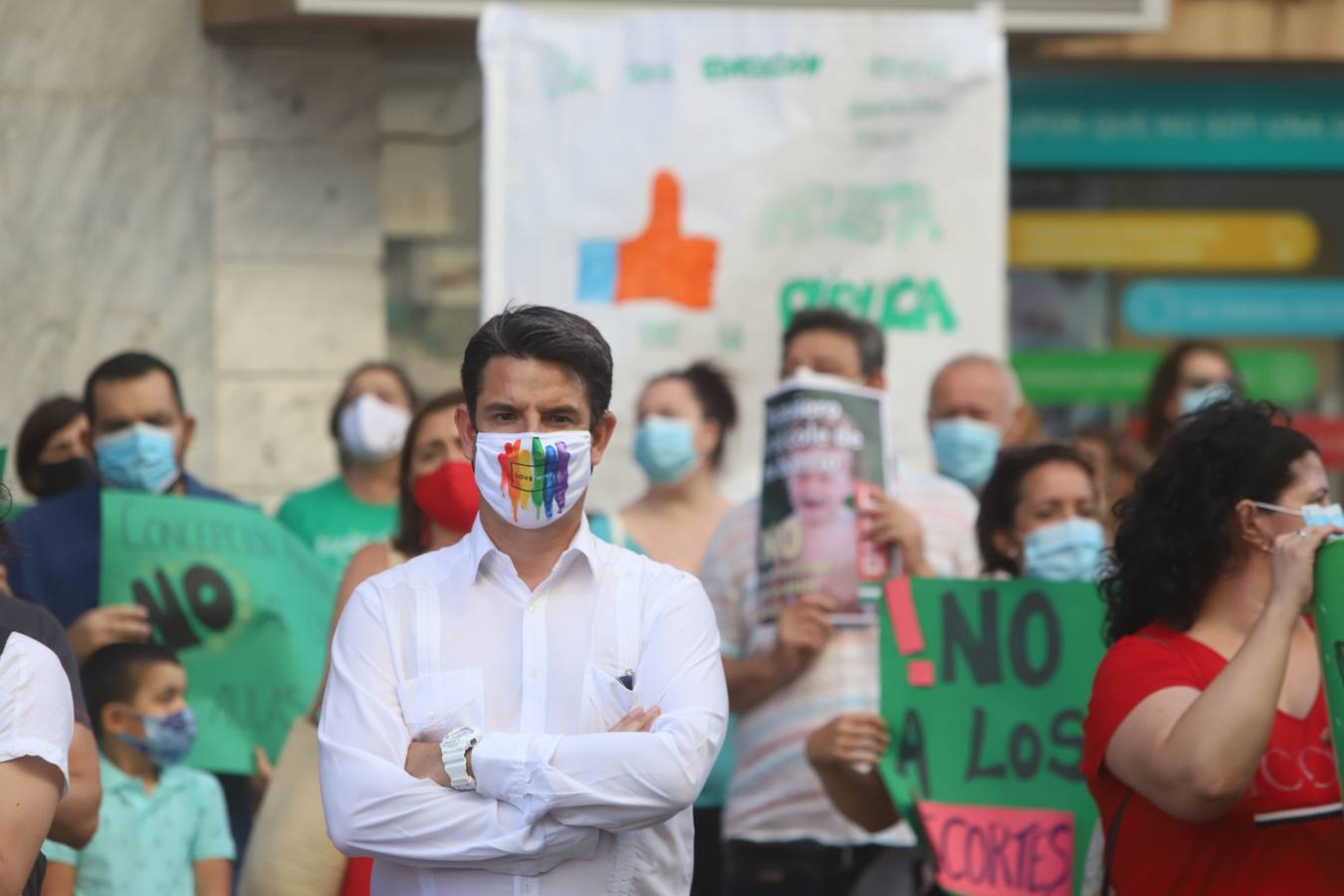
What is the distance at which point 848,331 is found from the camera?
19.0 feet

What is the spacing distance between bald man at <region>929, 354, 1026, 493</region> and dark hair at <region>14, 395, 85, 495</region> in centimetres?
250

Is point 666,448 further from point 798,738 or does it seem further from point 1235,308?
point 1235,308

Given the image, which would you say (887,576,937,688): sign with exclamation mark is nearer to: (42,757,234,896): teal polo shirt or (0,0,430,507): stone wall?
(42,757,234,896): teal polo shirt

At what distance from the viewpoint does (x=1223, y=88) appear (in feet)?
33.4

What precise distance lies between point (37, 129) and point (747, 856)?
478 centimetres

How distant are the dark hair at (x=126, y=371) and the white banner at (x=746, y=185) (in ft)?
5.04

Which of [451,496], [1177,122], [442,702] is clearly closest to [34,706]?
[442,702]

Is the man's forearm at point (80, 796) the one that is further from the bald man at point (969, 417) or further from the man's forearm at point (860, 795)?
the bald man at point (969, 417)

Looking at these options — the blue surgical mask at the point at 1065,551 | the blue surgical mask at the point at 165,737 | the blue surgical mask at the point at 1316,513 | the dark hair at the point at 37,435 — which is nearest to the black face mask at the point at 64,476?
the dark hair at the point at 37,435

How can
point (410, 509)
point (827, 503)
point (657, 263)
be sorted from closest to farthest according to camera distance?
point (410, 509)
point (827, 503)
point (657, 263)

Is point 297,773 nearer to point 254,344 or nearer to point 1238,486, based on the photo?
point 1238,486

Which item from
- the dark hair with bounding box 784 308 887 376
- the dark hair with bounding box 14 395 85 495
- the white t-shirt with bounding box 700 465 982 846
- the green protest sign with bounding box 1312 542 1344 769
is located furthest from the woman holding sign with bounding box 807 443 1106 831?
the dark hair with bounding box 14 395 85 495

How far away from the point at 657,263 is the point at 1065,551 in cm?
237

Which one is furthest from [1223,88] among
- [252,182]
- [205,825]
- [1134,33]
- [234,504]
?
[205,825]
